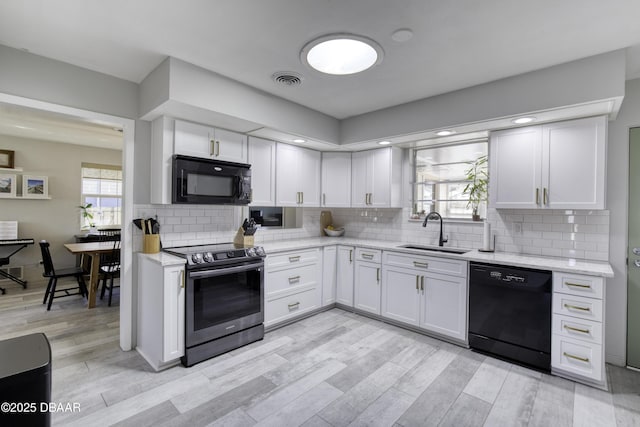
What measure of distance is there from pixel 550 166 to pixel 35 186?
7609 mm

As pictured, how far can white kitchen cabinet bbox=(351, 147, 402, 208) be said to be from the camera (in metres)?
4.02

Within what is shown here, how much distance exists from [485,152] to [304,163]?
7.14 feet

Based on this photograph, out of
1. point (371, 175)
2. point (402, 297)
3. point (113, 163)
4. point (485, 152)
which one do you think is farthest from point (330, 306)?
point (113, 163)

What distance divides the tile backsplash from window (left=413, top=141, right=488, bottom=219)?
186 millimetres

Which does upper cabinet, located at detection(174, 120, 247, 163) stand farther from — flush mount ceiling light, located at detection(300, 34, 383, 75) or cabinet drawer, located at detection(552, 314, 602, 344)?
cabinet drawer, located at detection(552, 314, 602, 344)

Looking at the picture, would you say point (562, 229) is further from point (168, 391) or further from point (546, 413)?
point (168, 391)

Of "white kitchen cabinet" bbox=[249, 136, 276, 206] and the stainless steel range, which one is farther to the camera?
"white kitchen cabinet" bbox=[249, 136, 276, 206]

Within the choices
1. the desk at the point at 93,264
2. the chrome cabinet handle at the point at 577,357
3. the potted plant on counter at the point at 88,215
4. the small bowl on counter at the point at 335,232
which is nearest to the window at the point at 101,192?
the potted plant on counter at the point at 88,215

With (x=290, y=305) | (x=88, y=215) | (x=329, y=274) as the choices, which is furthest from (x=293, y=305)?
(x=88, y=215)

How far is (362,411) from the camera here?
2.13 m

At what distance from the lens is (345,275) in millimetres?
4070

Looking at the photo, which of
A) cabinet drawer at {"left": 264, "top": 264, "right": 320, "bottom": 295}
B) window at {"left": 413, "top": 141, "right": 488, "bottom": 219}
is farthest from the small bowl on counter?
window at {"left": 413, "top": 141, "right": 488, "bottom": 219}

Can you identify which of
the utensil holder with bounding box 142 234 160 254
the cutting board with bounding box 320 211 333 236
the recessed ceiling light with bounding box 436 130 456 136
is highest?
the recessed ceiling light with bounding box 436 130 456 136

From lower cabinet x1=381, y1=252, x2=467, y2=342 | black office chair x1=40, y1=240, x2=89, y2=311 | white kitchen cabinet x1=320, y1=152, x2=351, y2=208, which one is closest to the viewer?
lower cabinet x1=381, y1=252, x2=467, y2=342
